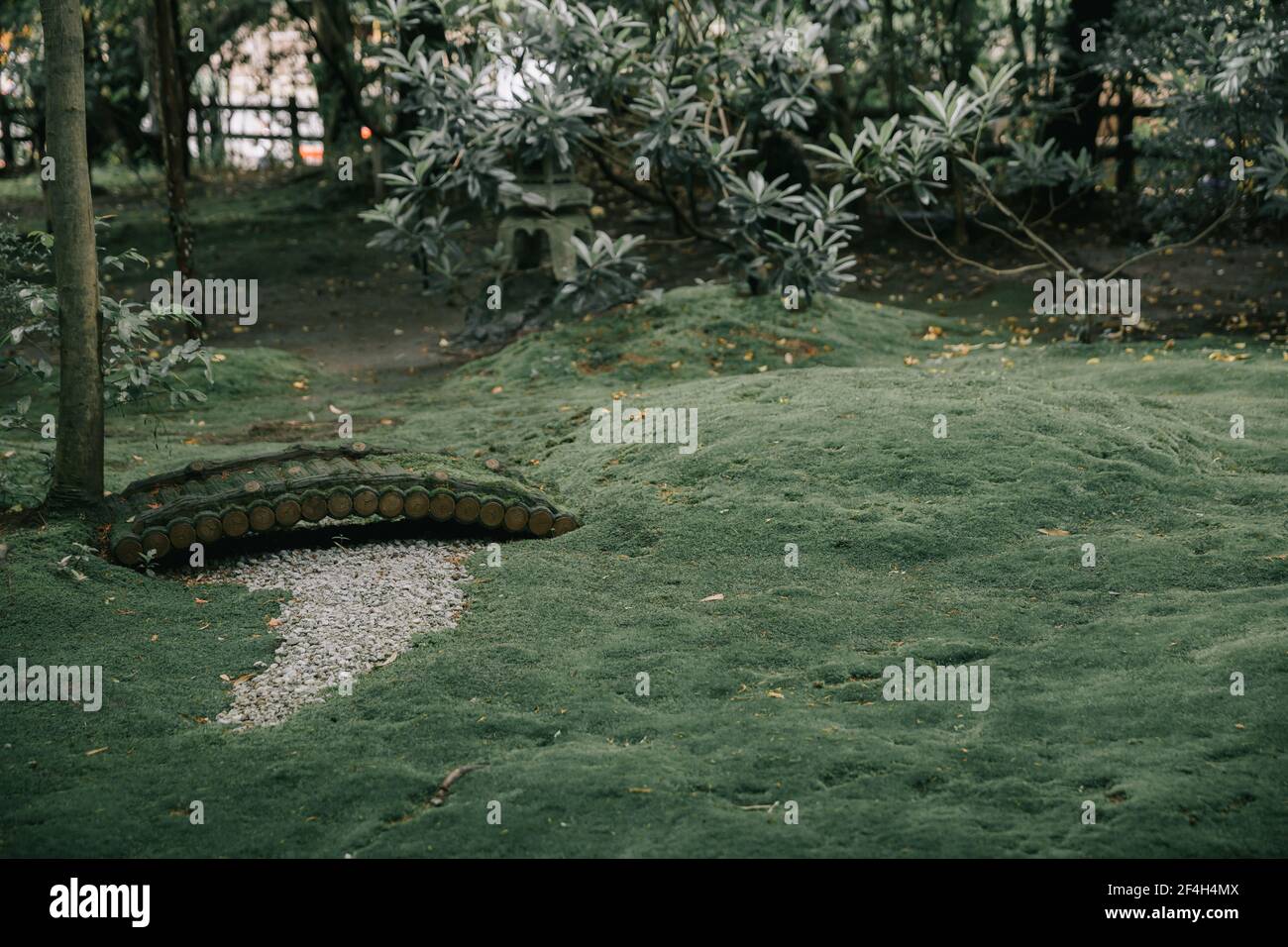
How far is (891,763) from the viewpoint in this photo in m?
4.59

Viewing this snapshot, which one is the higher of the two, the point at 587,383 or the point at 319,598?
the point at 587,383

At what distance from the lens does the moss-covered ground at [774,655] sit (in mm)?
4270

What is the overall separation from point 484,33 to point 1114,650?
805cm

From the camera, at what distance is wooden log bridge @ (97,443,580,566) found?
7.03 meters

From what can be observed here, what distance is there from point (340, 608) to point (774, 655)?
7.61 ft

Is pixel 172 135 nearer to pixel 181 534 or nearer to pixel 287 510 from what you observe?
pixel 287 510

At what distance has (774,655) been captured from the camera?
19.0 feet

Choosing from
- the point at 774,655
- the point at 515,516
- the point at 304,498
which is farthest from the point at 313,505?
the point at 774,655

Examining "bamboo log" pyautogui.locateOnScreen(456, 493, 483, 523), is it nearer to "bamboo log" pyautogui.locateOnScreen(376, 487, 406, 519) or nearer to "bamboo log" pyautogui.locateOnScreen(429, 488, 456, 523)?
"bamboo log" pyautogui.locateOnScreen(429, 488, 456, 523)

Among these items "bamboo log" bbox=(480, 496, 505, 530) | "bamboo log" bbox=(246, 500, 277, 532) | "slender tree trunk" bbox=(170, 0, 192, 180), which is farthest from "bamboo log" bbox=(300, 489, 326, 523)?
"slender tree trunk" bbox=(170, 0, 192, 180)

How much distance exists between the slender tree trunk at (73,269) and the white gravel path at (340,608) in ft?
3.21

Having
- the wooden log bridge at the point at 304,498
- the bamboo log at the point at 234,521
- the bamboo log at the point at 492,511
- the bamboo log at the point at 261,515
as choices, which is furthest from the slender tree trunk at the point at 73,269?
the bamboo log at the point at 492,511
